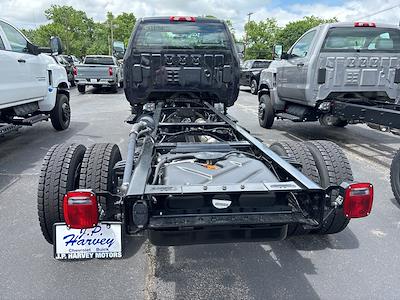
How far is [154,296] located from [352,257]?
5.31 feet

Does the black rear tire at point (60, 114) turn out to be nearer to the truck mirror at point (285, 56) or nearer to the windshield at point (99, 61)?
the truck mirror at point (285, 56)

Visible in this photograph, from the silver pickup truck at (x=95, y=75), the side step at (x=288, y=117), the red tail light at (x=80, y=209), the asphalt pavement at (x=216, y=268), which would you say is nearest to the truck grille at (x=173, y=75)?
the side step at (x=288, y=117)

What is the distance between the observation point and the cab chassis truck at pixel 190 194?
2115mm

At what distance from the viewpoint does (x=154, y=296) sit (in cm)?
246

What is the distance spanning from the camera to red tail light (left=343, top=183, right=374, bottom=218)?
2182mm

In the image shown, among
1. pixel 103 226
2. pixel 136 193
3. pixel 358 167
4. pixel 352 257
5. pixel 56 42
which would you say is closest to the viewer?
pixel 136 193

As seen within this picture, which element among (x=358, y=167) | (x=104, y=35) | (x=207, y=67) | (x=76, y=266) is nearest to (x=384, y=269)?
(x=76, y=266)

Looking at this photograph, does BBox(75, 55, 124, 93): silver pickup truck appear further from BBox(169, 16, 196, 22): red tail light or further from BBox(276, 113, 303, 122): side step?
BBox(169, 16, 196, 22): red tail light

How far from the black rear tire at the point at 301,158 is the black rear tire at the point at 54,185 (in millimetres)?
1706

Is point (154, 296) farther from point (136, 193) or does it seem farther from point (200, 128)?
point (200, 128)

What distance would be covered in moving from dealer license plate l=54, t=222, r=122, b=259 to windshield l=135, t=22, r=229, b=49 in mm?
4118

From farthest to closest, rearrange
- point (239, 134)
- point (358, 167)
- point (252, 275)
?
point (358, 167)
point (239, 134)
point (252, 275)

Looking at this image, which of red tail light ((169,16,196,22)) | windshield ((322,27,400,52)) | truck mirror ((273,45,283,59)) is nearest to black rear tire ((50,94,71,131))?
red tail light ((169,16,196,22))

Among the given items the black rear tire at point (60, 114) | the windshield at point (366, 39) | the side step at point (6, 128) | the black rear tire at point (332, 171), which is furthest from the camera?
the black rear tire at point (60, 114)
